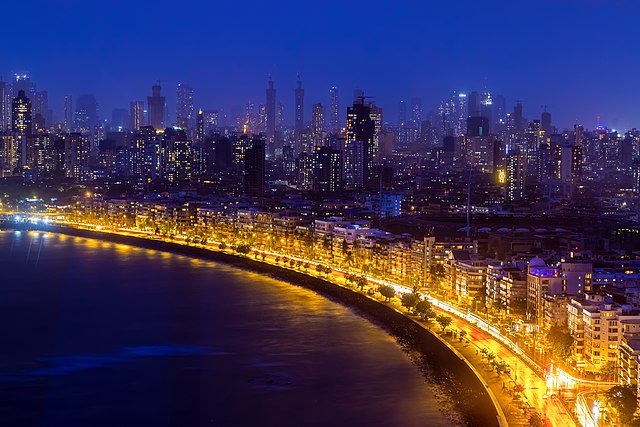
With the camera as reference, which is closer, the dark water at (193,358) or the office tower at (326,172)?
the dark water at (193,358)

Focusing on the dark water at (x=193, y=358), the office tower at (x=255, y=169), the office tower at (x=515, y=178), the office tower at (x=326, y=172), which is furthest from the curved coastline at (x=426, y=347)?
the office tower at (x=326, y=172)

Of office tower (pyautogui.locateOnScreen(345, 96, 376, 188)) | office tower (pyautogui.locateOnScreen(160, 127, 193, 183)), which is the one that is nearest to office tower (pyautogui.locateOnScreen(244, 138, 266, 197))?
office tower (pyautogui.locateOnScreen(345, 96, 376, 188))

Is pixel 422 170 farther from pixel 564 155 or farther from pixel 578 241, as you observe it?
pixel 578 241

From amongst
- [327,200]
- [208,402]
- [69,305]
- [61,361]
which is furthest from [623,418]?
[327,200]

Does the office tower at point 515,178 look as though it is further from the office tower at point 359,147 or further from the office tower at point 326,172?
the office tower at point 326,172

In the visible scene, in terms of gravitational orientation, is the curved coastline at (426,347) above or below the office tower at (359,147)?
below

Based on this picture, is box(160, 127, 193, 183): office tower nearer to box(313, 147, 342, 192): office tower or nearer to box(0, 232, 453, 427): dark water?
box(313, 147, 342, 192): office tower
